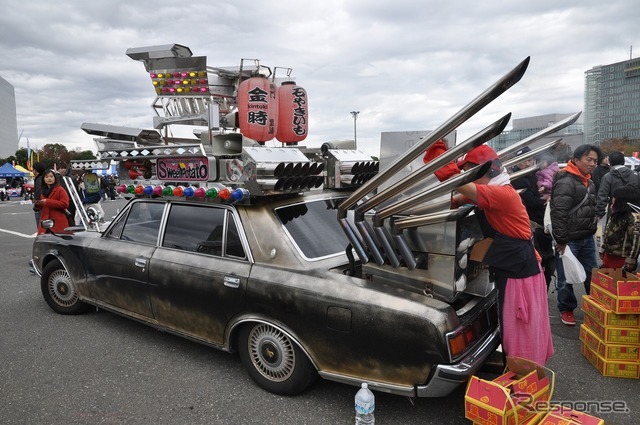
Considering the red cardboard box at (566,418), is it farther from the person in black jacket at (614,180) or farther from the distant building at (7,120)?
the distant building at (7,120)

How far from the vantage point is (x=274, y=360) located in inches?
116

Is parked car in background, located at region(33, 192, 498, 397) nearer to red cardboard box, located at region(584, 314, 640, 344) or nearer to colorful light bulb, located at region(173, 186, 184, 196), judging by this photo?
colorful light bulb, located at region(173, 186, 184, 196)

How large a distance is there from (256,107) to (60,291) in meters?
3.00

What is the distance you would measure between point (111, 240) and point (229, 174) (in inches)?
63.7

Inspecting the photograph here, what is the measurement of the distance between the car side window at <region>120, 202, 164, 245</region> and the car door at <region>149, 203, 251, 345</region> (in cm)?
18

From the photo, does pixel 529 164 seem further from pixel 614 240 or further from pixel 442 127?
pixel 442 127

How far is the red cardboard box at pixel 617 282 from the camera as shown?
3.11 metres

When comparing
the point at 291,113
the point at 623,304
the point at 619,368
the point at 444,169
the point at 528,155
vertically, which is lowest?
the point at 619,368

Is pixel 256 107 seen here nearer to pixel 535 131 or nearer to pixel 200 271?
pixel 200 271

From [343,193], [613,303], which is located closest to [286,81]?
[343,193]

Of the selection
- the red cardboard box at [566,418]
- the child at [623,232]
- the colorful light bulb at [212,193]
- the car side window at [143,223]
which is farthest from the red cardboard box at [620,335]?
the car side window at [143,223]

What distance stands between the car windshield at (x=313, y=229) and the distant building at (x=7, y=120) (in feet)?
359

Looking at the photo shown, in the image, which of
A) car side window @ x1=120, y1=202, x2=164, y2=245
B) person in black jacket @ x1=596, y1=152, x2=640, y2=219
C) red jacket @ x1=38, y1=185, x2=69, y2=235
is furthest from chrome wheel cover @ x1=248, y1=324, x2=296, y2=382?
red jacket @ x1=38, y1=185, x2=69, y2=235

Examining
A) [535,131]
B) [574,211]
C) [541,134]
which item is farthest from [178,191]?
[574,211]
